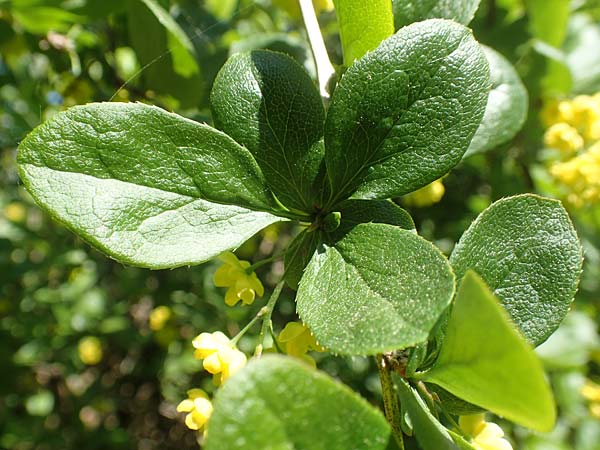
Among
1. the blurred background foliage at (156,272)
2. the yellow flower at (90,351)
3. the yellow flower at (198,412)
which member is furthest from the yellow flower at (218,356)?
the yellow flower at (90,351)

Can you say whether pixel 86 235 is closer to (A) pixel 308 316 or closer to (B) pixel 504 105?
(A) pixel 308 316

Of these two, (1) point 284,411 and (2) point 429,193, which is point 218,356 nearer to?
(1) point 284,411

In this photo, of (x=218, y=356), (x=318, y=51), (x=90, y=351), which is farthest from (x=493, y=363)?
(x=90, y=351)

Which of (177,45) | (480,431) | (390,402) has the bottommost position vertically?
(480,431)

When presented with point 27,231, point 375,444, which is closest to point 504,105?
point 375,444

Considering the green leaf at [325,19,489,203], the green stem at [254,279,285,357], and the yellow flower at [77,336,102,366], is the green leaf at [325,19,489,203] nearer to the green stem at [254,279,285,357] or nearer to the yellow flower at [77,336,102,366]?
the green stem at [254,279,285,357]

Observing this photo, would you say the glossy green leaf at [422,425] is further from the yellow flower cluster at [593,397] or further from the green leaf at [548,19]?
the yellow flower cluster at [593,397]
